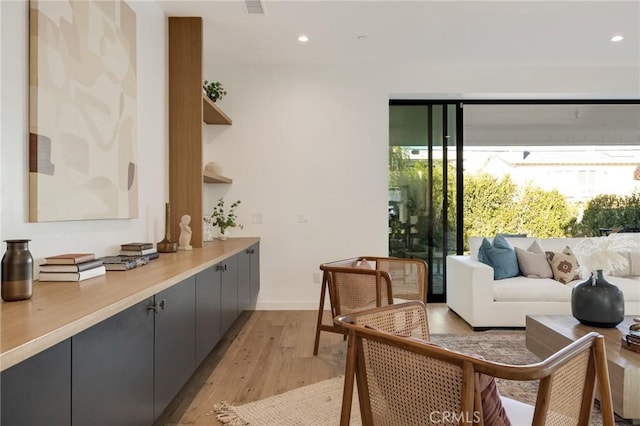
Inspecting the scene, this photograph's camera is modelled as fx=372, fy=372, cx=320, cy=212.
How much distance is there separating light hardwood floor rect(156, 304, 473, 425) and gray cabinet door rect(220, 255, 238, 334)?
0.87 feet

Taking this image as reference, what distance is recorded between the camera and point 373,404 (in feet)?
4.02

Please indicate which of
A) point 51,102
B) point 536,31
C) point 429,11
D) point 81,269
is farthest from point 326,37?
point 81,269

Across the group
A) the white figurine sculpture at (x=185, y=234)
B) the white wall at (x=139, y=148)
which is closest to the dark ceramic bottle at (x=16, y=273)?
the white wall at (x=139, y=148)

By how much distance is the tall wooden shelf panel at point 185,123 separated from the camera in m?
3.17

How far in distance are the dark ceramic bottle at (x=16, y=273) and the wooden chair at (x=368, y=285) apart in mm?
1728

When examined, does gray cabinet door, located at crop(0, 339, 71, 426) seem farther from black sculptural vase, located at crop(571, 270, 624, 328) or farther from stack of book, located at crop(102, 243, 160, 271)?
black sculptural vase, located at crop(571, 270, 624, 328)

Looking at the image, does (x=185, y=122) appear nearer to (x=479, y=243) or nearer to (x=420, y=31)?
(x=420, y=31)

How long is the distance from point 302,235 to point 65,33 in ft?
9.33

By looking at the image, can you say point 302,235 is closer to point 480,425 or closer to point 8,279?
point 8,279

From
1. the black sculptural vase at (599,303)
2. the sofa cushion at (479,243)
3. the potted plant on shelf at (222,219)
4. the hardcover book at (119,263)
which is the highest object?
the potted plant on shelf at (222,219)

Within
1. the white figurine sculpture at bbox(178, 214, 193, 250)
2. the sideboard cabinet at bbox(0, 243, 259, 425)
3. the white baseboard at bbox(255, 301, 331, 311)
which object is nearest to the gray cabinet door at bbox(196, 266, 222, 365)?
the sideboard cabinet at bbox(0, 243, 259, 425)

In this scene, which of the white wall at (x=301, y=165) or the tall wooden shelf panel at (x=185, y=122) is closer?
the tall wooden shelf panel at (x=185, y=122)

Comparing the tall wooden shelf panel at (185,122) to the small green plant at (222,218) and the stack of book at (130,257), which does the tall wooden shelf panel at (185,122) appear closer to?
the small green plant at (222,218)

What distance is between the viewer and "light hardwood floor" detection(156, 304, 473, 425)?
2.15m
